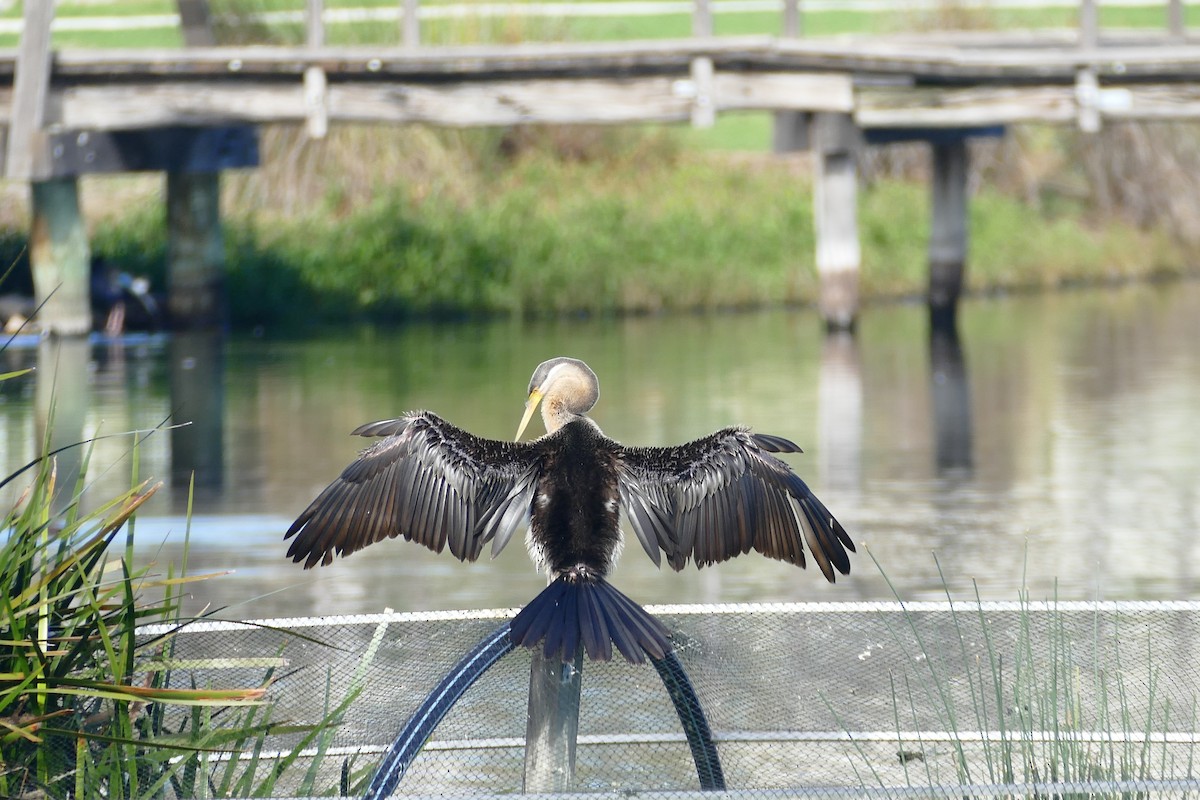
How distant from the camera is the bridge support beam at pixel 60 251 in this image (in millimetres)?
16203

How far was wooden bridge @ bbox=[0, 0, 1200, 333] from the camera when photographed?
50.4ft

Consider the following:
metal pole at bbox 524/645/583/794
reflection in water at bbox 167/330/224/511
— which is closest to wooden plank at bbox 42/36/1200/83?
reflection in water at bbox 167/330/224/511

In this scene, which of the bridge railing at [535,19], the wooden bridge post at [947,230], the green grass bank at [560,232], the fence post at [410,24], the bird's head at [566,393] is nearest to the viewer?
the bird's head at [566,393]

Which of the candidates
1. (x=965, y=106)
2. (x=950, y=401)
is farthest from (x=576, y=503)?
(x=965, y=106)

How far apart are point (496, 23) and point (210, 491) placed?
14.7 meters

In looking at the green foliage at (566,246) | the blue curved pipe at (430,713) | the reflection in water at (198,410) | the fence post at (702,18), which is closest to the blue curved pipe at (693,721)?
the blue curved pipe at (430,713)

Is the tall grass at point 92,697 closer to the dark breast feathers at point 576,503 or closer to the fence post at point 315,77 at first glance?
the dark breast feathers at point 576,503

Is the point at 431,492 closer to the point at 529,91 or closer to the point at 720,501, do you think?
the point at 720,501

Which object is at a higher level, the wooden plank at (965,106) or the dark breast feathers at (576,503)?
the wooden plank at (965,106)

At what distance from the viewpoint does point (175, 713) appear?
15.7 feet

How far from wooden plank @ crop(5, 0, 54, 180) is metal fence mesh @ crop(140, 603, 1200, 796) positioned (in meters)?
10.8

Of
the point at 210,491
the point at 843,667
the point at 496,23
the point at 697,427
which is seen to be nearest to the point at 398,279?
the point at 496,23

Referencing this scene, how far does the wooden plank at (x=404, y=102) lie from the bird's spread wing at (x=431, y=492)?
37.4 ft

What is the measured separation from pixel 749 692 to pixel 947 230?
1500 cm
